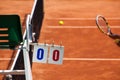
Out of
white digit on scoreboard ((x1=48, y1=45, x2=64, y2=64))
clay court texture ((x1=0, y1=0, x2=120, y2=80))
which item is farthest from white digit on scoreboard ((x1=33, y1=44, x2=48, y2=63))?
clay court texture ((x1=0, y1=0, x2=120, y2=80))

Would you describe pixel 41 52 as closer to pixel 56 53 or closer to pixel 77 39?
pixel 56 53

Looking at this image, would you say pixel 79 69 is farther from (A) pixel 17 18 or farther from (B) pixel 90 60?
(A) pixel 17 18

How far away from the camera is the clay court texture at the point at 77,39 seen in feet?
29.8

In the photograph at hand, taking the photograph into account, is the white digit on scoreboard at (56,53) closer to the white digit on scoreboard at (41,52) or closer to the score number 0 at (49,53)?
the score number 0 at (49,53)

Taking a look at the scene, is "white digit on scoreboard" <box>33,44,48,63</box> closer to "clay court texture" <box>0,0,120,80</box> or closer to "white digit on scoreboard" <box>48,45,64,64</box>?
"white digit on scoreboard" <box>48,45,64,64</box>

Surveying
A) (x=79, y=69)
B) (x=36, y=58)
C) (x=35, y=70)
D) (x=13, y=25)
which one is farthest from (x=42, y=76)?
(x=13, y=25)

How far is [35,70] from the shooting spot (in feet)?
30.2

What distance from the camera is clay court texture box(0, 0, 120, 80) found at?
9095mm

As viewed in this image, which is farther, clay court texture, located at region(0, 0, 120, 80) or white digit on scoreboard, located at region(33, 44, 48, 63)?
clay court texture, located at region(0, 0, 120, 80)

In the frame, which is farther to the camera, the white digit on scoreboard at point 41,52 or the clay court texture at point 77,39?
the clay court texture at point 77,39

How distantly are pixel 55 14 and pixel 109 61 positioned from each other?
5062 millimetres

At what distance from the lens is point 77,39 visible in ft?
37.3

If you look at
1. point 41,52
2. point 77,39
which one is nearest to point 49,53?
point 41,52

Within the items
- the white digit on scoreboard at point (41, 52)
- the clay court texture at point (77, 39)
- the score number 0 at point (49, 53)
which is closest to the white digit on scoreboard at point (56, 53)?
the score number 0 at point (49, 53)
